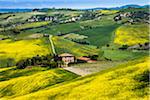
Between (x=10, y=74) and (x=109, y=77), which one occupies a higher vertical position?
(x=109, y=77)

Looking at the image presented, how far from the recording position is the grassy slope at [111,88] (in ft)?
217

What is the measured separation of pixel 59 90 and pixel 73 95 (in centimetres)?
795

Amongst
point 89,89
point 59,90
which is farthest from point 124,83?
point 59,90

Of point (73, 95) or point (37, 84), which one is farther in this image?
point (37, 84)

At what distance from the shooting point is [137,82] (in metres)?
69.6

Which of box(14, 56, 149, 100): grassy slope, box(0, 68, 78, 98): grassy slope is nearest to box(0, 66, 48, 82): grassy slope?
box(0, 68, 78, 98): grassy slope

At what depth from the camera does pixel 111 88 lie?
233ft

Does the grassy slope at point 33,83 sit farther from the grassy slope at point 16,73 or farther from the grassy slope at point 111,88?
the grassy slope at point 111,88

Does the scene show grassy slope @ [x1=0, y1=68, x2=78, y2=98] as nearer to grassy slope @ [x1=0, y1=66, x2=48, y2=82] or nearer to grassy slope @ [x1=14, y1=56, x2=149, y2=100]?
grassy slope @ [x1=0, y1=66, x2=48, y2=82]

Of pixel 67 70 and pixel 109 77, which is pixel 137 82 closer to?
pixel 109 77

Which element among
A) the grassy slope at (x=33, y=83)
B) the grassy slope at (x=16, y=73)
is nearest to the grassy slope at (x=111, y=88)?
the grassy slope at (x=33, y=83)

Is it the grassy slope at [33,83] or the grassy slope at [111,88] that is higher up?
the grassy slope at [111,88]

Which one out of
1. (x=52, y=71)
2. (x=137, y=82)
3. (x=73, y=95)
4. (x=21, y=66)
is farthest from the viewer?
(x=21, y=66)

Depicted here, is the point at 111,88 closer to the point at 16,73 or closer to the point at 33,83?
the point at 33,83
